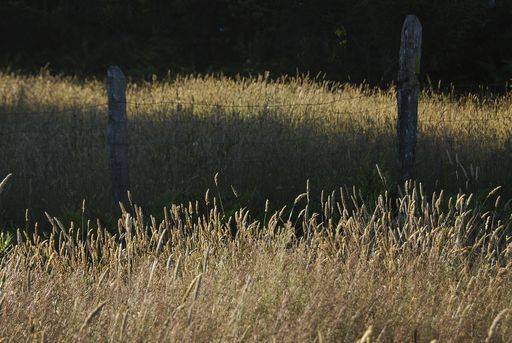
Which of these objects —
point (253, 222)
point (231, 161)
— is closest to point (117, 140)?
point (231, 161)

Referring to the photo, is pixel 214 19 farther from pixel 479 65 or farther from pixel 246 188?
pixel 246 188

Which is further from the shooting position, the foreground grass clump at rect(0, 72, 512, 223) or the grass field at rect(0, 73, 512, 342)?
the foreground grass clump at rect(0, 72, 512, 223)

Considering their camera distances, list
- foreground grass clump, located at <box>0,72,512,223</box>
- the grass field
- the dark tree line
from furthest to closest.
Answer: the dark tree line → foreground grass clump, located at <box>0,72,512,223</box> → the grass field

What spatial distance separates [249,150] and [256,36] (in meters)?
13.8

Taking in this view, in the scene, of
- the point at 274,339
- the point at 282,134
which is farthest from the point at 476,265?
the point at 282,134

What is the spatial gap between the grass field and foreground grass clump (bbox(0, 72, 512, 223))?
3 centimetres

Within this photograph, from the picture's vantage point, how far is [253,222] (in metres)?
5.15

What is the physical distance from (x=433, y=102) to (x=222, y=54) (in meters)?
11.4

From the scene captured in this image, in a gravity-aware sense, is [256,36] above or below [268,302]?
above

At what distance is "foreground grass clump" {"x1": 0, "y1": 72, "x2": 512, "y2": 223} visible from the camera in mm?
7586

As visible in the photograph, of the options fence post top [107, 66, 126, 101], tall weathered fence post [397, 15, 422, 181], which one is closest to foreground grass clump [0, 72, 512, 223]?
tall weathered fence post [397, 15, 422, 181]

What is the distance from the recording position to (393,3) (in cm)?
1474

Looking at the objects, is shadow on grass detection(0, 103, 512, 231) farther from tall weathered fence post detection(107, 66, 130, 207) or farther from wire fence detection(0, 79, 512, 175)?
tall weathered fence post detection(107, 66, 130, 207)

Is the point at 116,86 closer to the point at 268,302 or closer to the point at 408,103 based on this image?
the point at 408,103
